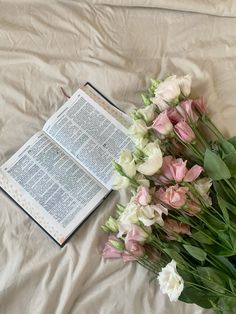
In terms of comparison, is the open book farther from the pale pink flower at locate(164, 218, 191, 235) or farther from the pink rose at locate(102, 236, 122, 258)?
the pale pink flower at locate(164, 218, 191, 235)

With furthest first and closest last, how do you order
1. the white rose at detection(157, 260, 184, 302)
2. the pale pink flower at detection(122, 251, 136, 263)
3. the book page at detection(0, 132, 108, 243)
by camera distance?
the book page at detection(0, 132, 108, 243) → the pale pink flower at detection(122, 251, 136, 263) → the white rose at detection(157, 260, 184, 302)

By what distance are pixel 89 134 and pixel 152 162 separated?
1.00 ft

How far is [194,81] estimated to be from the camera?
3.56ft

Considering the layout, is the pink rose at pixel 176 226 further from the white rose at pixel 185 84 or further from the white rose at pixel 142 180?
the white rose at pixel 185 84

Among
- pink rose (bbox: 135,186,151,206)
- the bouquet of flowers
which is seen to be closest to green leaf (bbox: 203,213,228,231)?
the bouquet of flowers

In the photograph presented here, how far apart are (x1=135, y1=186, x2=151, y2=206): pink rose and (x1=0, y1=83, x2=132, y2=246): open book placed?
227 millimetres

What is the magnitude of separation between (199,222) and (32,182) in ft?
1.27

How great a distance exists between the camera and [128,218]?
799mm

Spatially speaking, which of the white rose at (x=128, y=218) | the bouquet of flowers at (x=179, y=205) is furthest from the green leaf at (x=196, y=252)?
the white rose at (x=128, y=218)

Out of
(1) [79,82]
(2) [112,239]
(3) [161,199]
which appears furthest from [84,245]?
(1) [79,82]

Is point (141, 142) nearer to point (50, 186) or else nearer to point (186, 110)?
point (186, 110)

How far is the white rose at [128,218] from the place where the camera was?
2.60 feet

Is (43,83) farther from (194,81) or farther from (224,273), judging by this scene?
(224,273)

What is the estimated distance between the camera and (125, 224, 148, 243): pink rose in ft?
2.65
